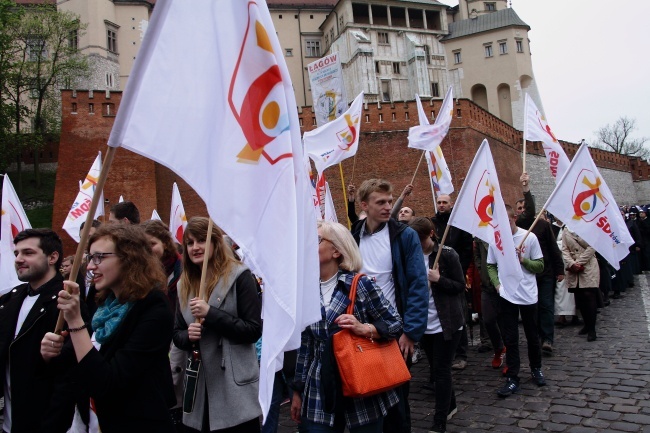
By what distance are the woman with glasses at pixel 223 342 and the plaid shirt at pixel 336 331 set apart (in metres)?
0.30

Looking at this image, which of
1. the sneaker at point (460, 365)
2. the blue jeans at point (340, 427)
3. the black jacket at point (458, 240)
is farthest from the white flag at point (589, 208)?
the blue jeans at point (340, 427)

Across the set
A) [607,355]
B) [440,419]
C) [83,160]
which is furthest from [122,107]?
[83,160]

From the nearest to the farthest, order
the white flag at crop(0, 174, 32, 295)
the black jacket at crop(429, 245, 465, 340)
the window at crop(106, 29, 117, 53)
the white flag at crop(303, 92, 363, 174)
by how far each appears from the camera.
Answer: the black jacket at crop(429, 245, 465, 340), the white flag at crop(0, 174, 32, 295), the white flag at crop(303, 92, 363, 174), the window at crop(106, 29, 117, 53)

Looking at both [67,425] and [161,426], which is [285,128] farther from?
[67,425]

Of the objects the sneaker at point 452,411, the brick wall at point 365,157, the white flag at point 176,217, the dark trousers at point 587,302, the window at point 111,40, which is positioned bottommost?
the sneaker at point 452,411

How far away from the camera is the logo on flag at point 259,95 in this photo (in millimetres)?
2670

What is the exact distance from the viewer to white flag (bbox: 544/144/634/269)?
650cm

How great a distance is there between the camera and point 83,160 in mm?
25297

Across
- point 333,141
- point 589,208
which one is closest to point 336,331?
point 589,208

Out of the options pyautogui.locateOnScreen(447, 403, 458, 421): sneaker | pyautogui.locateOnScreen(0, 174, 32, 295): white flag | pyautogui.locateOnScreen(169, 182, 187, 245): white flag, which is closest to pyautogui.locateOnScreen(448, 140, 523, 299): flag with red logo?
pyautogui.locateOnScreen(447, 403, 458, 421): sneaker

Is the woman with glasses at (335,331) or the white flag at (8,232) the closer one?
the woman with glasses at (335,331)

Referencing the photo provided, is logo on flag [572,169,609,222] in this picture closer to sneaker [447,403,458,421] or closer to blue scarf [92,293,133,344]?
sneaker [447,403,458,421]

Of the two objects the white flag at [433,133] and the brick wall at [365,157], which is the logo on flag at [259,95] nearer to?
the white flag at [433,133]

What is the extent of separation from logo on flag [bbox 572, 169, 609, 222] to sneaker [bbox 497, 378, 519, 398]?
2101 mm
